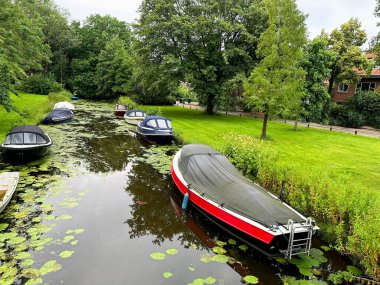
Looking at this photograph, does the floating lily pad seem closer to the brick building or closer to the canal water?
the canal water

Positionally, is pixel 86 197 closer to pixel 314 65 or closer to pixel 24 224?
pixel 24 224

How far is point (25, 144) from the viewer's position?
15.1 metres

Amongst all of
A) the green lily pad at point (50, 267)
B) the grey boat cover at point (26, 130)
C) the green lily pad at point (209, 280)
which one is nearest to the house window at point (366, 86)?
the grey boat cover at point (26, 130)

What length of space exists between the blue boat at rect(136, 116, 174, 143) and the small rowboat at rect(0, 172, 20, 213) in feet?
35.5

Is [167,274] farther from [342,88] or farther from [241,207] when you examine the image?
[342,88]

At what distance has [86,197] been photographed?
38.7 feet

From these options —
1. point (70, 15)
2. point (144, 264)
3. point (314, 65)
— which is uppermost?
point (70, 15)

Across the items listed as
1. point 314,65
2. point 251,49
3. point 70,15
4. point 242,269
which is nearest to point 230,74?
point 251,49

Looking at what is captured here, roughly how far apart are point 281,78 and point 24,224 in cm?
1868

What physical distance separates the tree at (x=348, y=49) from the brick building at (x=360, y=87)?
3236 mm

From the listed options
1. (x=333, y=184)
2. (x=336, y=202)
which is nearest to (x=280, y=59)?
(x=333, y=184)

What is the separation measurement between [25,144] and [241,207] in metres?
12.6

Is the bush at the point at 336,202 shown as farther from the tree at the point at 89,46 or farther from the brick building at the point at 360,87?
the tree at the point at 89,46

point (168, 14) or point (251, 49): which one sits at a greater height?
point (168, 14)
